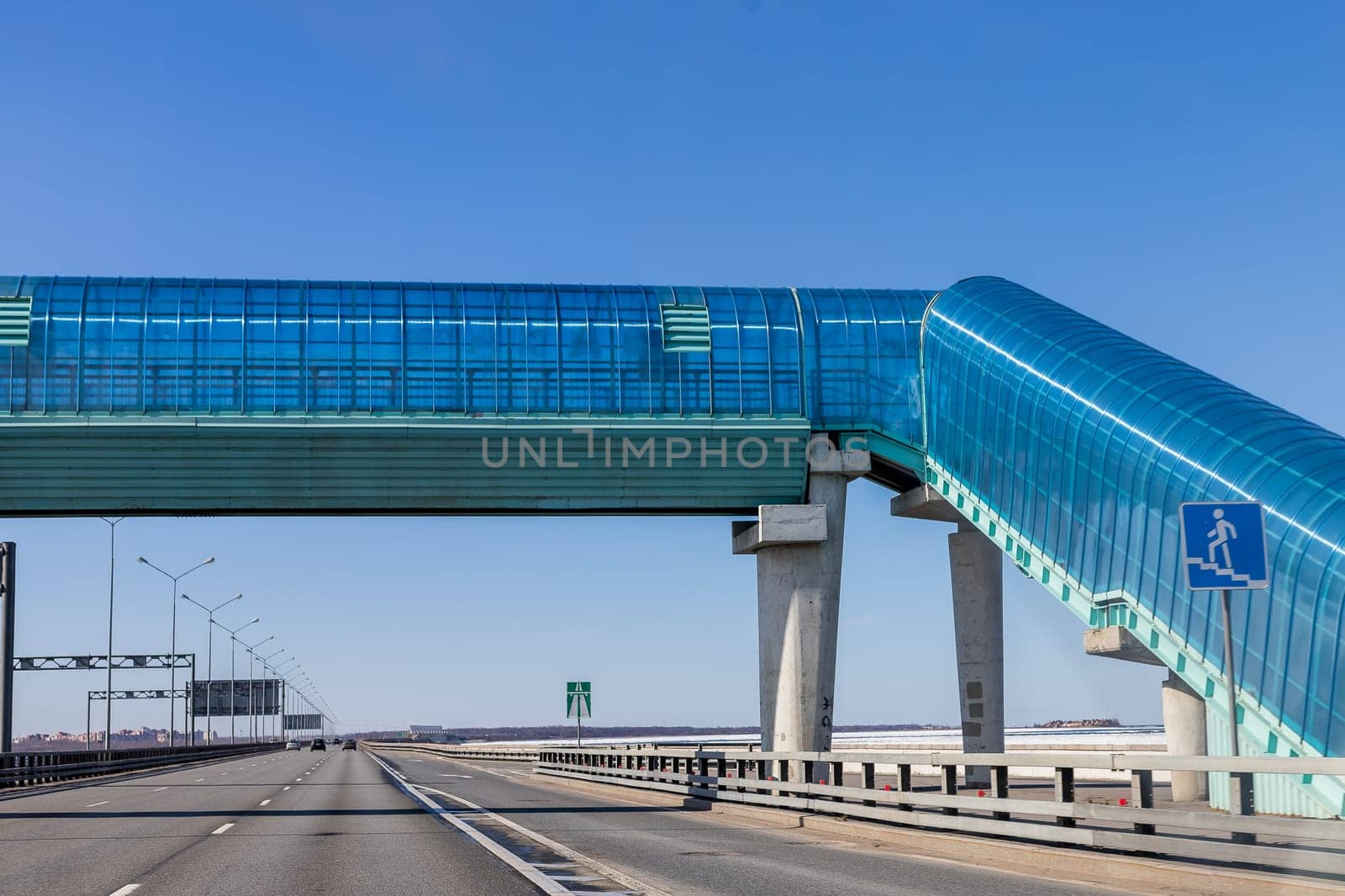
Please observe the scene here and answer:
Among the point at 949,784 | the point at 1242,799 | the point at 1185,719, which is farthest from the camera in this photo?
the point at 1185,719

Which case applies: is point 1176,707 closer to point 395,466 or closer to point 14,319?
point 395,466

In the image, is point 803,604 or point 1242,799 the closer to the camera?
point 1242,799

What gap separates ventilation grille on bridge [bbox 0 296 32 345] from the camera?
34062 millimetres

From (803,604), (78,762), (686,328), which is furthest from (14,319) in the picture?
(78,762)

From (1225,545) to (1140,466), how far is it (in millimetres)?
14173

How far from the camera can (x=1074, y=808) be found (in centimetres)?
1528

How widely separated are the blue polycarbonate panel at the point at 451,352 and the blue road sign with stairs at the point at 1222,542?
22144 millimetres

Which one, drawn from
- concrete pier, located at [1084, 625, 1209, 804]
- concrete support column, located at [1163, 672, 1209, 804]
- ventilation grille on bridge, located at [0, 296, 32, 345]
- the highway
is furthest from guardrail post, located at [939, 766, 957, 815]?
ventilation grille on bridge, located at [0, 296, 32, 345]

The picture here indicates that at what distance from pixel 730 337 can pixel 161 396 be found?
14.1 meters

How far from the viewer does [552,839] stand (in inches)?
793

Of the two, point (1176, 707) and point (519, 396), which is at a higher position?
point (519, 396)

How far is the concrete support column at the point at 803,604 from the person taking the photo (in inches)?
Answer: 1355

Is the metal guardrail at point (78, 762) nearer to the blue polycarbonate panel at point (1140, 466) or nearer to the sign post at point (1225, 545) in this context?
the blue polycarbonate panel at point (1140, 466)

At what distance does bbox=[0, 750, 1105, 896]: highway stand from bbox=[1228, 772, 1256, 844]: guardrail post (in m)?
1.41
